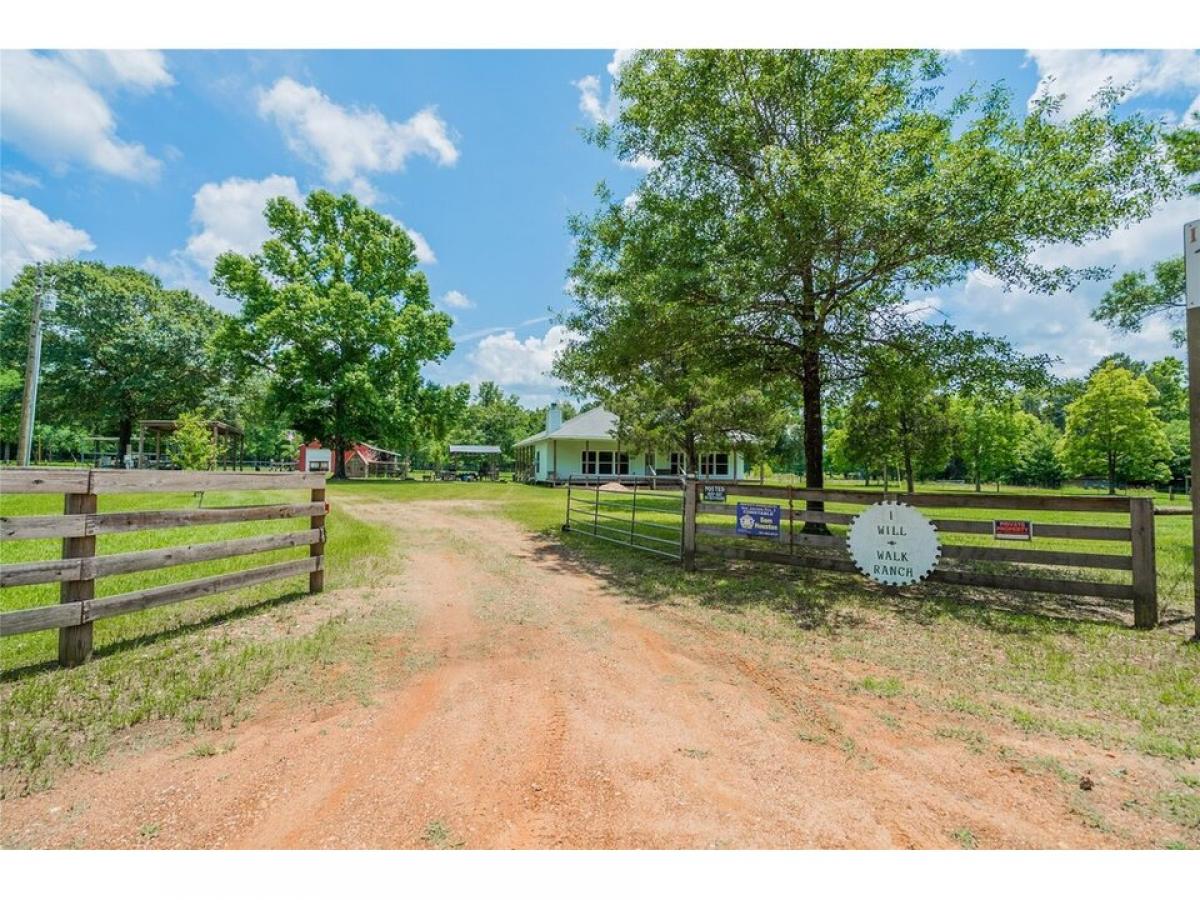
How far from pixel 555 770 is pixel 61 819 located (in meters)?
2.25

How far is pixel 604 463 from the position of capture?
35031 mm

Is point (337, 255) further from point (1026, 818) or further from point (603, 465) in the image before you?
point (1026, 818)

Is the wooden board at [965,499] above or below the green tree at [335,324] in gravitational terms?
below

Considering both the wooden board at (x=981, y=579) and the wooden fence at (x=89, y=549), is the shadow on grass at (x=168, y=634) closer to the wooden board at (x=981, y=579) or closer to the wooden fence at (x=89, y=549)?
the wooden fence at (x=89, y=549)

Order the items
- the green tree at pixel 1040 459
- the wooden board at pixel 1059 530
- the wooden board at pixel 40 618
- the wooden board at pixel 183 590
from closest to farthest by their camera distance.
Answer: the wooden board at pixel 40 618 → the wooden board at pixel 183 590 → the wooden board at pixel 1059 530 → the green tree at pixel 1040 459

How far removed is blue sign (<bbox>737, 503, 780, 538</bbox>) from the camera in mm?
7820

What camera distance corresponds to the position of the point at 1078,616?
19.8 feet

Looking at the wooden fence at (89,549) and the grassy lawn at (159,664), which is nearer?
the grassy lawn at (159,664)

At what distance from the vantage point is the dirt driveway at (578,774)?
7.97 feet

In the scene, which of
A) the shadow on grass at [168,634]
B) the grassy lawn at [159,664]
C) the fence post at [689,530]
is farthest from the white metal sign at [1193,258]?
the shadow on grass at [168,634]

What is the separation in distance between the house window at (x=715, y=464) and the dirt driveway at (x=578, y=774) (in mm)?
31008

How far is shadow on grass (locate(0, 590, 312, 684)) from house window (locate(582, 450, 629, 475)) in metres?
28.1

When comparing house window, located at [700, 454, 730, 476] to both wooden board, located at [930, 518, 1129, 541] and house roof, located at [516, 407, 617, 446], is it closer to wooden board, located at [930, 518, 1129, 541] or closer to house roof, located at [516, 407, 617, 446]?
house roof, located at [516, 407, 617, 446]

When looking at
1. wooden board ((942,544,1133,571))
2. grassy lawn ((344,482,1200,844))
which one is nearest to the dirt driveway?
grassy lawn ((344,482,1200,844))
